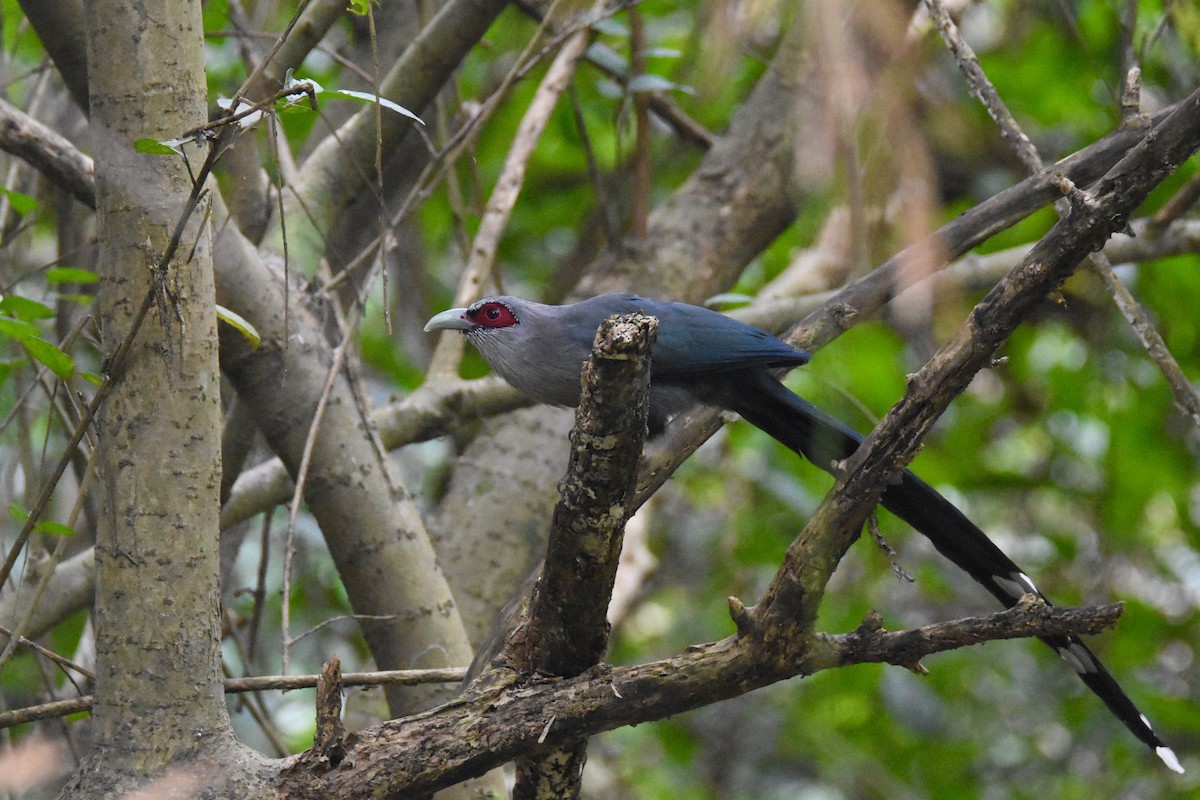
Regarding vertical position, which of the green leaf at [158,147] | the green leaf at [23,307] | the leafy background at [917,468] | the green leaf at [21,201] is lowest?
the green leaf at [23,307]

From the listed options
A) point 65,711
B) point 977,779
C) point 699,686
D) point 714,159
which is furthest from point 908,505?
point 977,779

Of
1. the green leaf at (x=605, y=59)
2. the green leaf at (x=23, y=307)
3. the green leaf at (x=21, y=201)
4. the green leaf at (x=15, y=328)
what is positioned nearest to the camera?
the green leaf at (x=15, y=328)

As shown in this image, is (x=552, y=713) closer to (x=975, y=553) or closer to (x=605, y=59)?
(x=975, y=553)

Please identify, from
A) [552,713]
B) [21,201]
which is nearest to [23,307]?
[21,201]

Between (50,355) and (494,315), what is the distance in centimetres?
142

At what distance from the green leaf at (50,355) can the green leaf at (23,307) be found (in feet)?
0.86

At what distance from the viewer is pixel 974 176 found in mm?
6508

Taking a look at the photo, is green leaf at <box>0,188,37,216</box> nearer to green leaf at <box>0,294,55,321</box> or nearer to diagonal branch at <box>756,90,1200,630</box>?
green leaf at <box>0,294,55,321</box>

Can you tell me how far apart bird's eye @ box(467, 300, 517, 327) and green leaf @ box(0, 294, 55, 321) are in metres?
1.24

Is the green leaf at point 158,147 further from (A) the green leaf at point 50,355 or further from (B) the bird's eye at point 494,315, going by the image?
(B) the bird's eye at point 494,315

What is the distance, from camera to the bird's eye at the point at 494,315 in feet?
11.3

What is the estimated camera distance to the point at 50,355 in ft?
7.48

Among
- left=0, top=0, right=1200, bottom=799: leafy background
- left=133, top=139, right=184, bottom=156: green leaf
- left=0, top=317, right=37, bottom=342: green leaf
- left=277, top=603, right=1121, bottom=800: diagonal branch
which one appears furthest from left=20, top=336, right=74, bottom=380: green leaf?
left=0, top=0, right=1200, bottom=799: leafy background

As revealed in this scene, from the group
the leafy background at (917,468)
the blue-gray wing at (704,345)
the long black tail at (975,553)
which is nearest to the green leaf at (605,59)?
the leafy background at (917,468)
